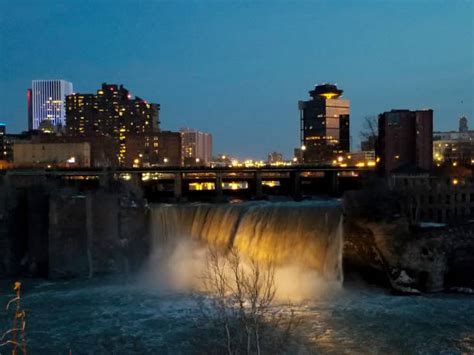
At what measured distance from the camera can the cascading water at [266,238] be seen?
34.0 meters

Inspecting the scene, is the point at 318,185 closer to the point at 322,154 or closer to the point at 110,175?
the point at 110,175

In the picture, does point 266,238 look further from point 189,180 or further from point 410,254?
point 189,180

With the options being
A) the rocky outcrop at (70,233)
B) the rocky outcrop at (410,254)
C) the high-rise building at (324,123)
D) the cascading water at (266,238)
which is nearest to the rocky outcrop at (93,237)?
the rocky outcrop at (70,233)

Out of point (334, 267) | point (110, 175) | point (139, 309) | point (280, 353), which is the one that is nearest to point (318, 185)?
point (110, 175)

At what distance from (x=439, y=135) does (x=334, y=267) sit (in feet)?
373

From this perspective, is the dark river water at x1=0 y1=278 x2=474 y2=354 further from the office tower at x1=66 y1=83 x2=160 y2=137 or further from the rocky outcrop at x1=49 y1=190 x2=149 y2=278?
the office tower at x1=66 y1=83 x2=160 y2=137

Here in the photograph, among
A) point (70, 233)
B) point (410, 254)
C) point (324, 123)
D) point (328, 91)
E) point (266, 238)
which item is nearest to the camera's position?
point (410, 254)

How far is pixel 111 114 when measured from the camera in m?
175

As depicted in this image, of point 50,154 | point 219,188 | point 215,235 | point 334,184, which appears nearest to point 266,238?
point 215,235

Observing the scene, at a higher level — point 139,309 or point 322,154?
point 322,154

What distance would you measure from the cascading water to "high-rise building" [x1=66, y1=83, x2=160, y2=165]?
131 metres

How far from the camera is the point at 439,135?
452ft

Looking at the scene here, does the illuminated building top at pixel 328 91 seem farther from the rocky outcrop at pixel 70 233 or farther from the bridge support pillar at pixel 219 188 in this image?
the rocky outcrop at pixel 70 233

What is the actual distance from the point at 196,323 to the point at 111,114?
15747 centimetres
